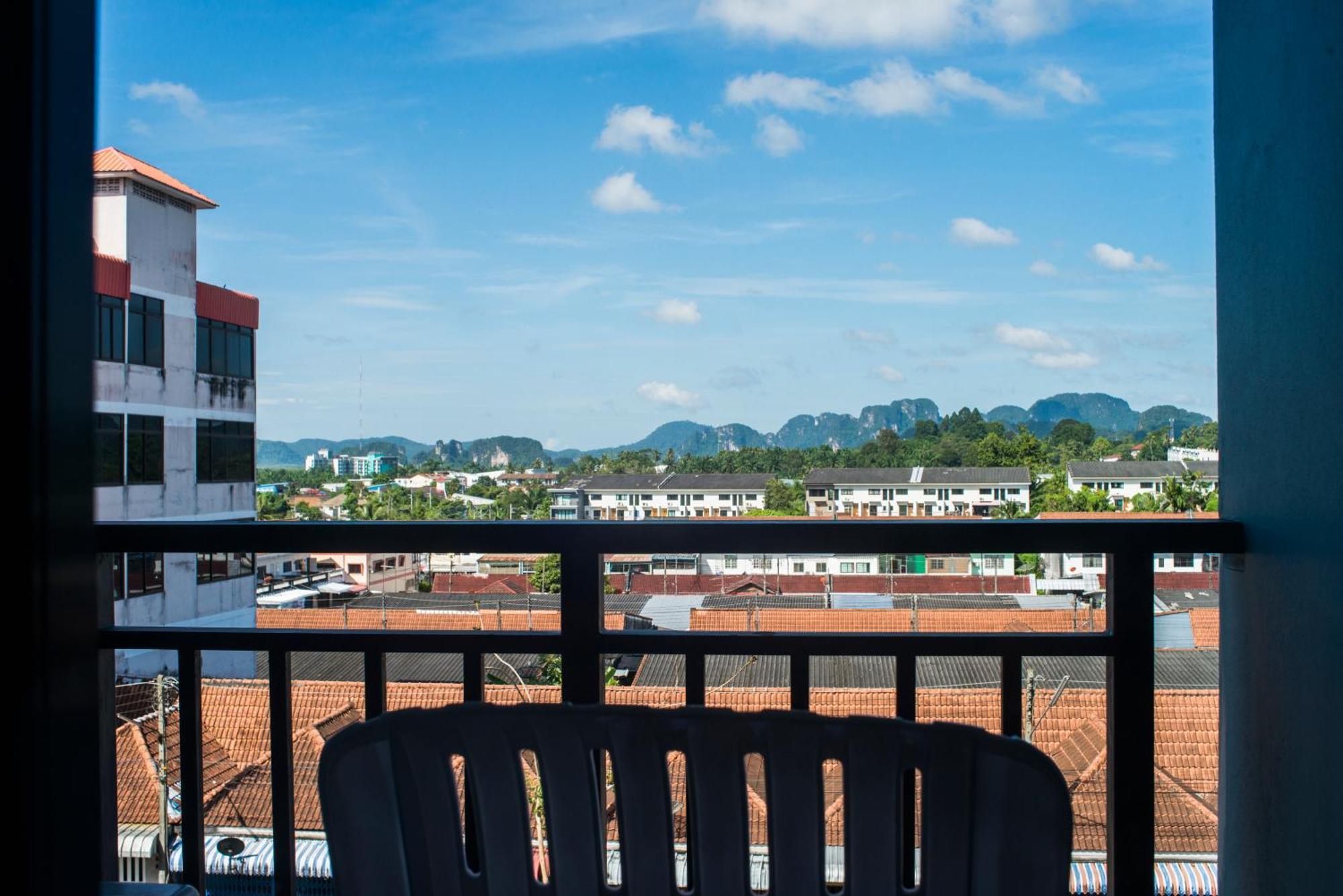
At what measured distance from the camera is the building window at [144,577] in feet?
7.47

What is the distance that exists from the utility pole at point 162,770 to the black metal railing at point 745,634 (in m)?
0.83

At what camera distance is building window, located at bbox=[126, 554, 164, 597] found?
89.6 inches

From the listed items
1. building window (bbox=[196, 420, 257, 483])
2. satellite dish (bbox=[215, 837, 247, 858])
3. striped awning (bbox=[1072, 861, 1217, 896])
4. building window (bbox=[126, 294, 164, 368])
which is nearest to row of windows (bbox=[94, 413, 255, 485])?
building window (bbox=[196, 420, 257, 483])

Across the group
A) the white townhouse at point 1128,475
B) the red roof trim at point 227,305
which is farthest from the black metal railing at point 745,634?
the red roof trim at point 227,305

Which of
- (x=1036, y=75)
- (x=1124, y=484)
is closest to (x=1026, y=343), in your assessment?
(x=1036, y=75)

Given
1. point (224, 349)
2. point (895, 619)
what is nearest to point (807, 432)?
point (895, 619)

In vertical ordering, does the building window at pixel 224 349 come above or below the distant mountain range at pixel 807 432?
above

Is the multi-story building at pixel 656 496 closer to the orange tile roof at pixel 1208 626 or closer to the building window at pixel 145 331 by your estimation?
the orange tile roof at pixel 1208 626

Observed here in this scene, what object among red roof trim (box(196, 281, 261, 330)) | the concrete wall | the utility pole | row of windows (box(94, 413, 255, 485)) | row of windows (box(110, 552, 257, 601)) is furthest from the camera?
red roof trim (box(196, 281, 261, 330))

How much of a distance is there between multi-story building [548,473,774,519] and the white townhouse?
793 millimetres

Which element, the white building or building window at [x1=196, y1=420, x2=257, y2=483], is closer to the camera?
the white building

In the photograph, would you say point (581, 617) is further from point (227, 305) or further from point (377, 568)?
point (227, 305)

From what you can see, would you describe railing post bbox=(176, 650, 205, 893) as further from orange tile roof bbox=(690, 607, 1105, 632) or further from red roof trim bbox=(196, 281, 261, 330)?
red roof trim bbox=(196, 281, 261, 330)

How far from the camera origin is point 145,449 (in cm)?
372
